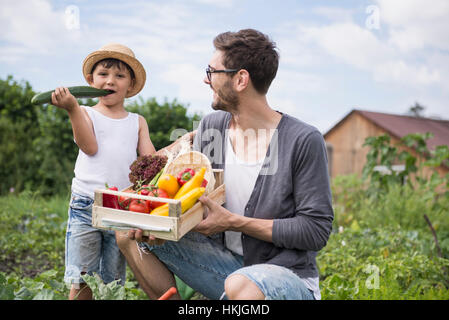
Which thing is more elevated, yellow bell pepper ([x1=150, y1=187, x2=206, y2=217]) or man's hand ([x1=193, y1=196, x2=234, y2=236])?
yellow bell pepper ([x1=150, y1=187, x2=206, y2=217])

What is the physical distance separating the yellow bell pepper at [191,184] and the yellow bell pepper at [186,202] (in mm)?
40

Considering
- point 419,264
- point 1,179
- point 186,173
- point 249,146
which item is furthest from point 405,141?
point 1,179

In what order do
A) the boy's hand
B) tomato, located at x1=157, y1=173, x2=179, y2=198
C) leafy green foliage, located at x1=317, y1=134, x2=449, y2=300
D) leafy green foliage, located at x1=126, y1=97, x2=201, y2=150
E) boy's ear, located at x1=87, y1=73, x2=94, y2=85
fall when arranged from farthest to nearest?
1. leafy green foliage, located at x1=126, y1=97, x2=201, y2=150
2. leafy green foliage, located at x1=317, y1=134, x2=449, y2=300
3. boy's ear, located at x1=87, y1=73, x2=94, y2=85
4. the boy's hand
5. tomato, located at x1=157, y1=173, x2=179, y2=198

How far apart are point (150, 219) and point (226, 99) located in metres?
0.89

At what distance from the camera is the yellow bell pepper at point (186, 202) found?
1.97m

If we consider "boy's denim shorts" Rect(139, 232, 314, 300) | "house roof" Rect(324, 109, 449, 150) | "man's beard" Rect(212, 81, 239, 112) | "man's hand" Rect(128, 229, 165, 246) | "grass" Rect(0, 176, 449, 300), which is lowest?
"grass" Rect(0, 176, 449, 300)

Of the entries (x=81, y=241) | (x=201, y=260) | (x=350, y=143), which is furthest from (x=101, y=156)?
(x=350, y=143)

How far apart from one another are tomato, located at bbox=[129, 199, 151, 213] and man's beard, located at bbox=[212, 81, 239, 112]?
0.77m

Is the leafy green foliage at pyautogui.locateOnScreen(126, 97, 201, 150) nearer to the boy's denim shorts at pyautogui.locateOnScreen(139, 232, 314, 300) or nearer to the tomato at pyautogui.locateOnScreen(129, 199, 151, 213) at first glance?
the boy's denim shorts at pyautogui.locateOnScreen(139, 232, 314, 300)

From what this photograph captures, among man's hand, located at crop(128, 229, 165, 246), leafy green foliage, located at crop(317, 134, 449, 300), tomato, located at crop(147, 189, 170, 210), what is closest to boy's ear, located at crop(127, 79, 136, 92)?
tomato, located at crop(147, 189, 170, 210)

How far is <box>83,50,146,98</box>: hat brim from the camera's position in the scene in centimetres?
271

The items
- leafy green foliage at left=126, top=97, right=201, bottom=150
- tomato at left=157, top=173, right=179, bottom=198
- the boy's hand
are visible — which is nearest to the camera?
tomato at left=157, top=173, right=179, bottom=198

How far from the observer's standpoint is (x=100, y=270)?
2.87 m

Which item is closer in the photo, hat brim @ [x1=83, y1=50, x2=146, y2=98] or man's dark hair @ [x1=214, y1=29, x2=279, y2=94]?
man's dark hair @ [x1=214, y1=29, x2=279, y2=94]
